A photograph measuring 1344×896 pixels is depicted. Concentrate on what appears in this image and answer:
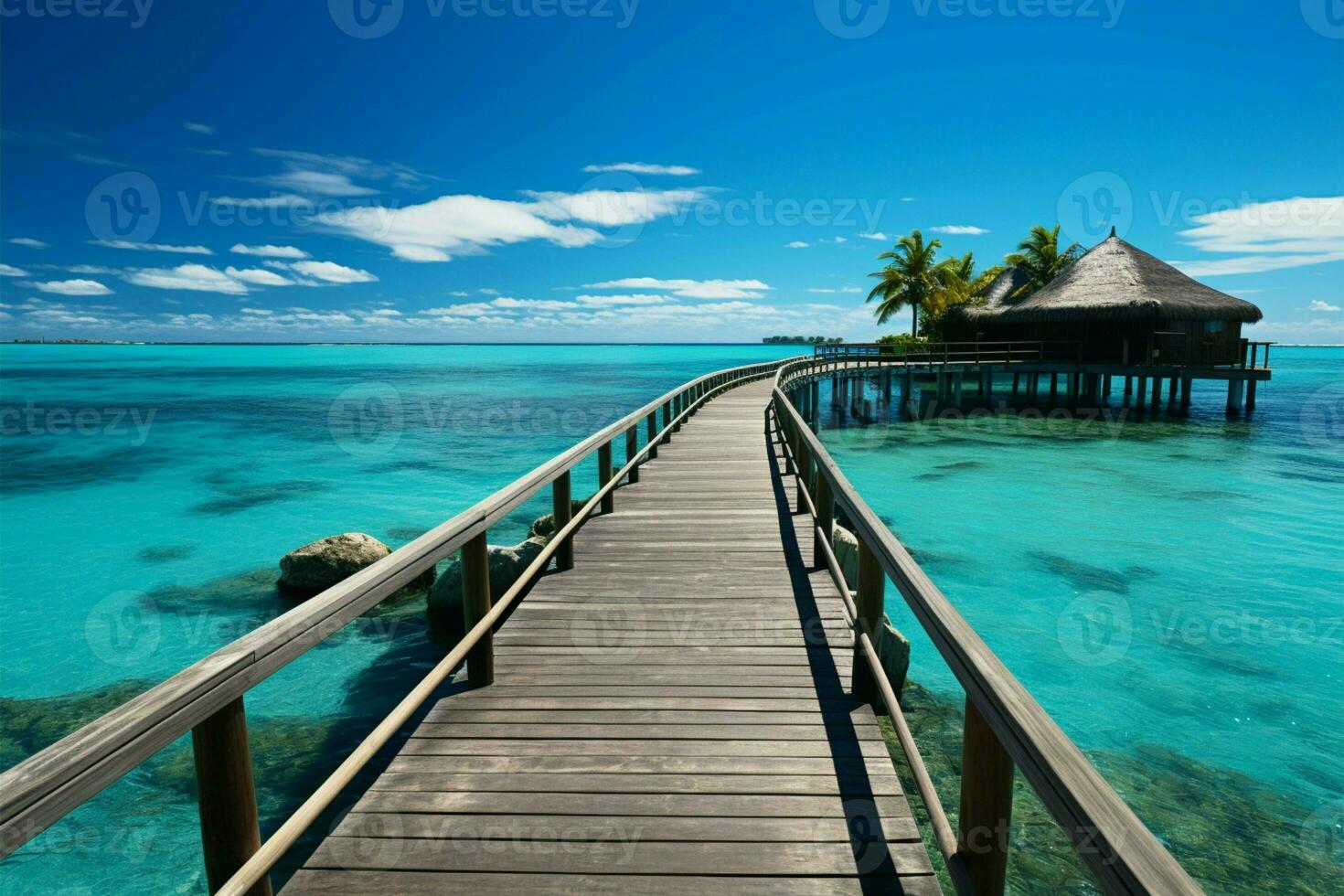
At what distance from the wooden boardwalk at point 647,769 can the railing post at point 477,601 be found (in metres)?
0.10

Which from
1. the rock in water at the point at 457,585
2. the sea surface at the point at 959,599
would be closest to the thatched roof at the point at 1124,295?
the sea surface at the point at 959,599

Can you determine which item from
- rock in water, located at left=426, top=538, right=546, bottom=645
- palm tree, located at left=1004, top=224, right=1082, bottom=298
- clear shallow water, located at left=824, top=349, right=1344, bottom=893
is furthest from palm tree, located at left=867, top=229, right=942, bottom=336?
rock in water, located at left=426, top=538, right=546, bottom=645

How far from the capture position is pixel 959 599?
11008 mm

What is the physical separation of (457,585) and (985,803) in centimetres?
801

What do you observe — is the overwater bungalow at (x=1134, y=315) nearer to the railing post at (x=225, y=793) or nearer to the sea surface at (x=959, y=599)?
the sea surface at (x=959, y=599)

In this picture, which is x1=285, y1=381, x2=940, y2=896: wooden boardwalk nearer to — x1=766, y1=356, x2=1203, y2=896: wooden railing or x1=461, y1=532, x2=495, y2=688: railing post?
x1=461, y1=532, x2=495, y2=688: railing post

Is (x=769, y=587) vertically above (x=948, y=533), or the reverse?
(x=769, y=587)

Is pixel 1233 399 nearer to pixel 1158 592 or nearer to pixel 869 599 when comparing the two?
pixel 1158 592

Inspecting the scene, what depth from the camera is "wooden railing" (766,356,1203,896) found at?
3.77 ft

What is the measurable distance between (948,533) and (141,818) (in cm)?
1325

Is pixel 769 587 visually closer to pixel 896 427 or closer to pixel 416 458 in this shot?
pixel 416 458

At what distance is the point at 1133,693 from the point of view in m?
8.16

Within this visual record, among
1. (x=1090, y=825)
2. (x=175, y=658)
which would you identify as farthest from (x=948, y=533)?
(x=1090, y=825)

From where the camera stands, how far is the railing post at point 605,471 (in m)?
6.48
